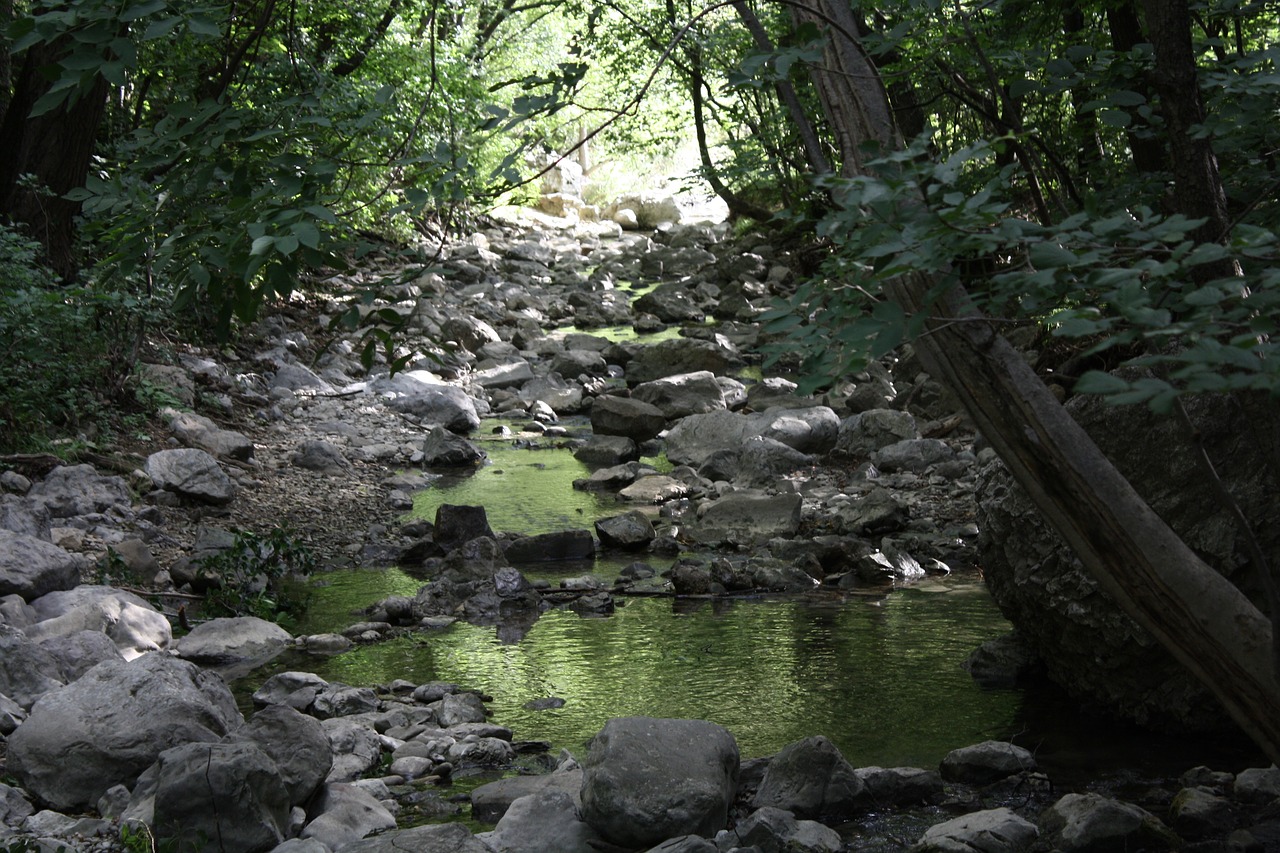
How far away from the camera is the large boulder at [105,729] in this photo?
11.6 feet

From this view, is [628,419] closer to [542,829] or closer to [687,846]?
[542,829]

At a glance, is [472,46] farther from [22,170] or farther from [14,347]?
[14,347]

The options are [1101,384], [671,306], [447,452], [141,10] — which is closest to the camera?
[1101,384]

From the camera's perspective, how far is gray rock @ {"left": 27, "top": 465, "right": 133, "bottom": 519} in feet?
22.1

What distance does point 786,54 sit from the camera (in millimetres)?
2615

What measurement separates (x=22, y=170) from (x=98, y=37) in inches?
331

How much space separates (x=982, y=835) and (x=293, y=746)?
208 cm

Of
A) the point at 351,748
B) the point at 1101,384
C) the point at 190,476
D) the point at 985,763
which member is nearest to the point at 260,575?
the point at 190,476

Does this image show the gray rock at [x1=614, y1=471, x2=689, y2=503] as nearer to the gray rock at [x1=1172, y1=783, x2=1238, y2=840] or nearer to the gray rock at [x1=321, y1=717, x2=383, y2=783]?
the gray rock at [x1=321, y1=717, x2=383, y2=783]

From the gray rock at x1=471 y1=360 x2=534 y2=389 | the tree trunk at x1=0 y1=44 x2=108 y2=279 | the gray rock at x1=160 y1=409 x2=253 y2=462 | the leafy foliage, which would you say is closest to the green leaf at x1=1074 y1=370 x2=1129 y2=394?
the leafy foliage

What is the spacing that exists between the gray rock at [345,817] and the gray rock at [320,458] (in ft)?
18.3

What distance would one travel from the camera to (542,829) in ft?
11.3

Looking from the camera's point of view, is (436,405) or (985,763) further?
(436,405)

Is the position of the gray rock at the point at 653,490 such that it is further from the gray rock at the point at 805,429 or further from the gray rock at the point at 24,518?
the gray rock at the point at 24,518
